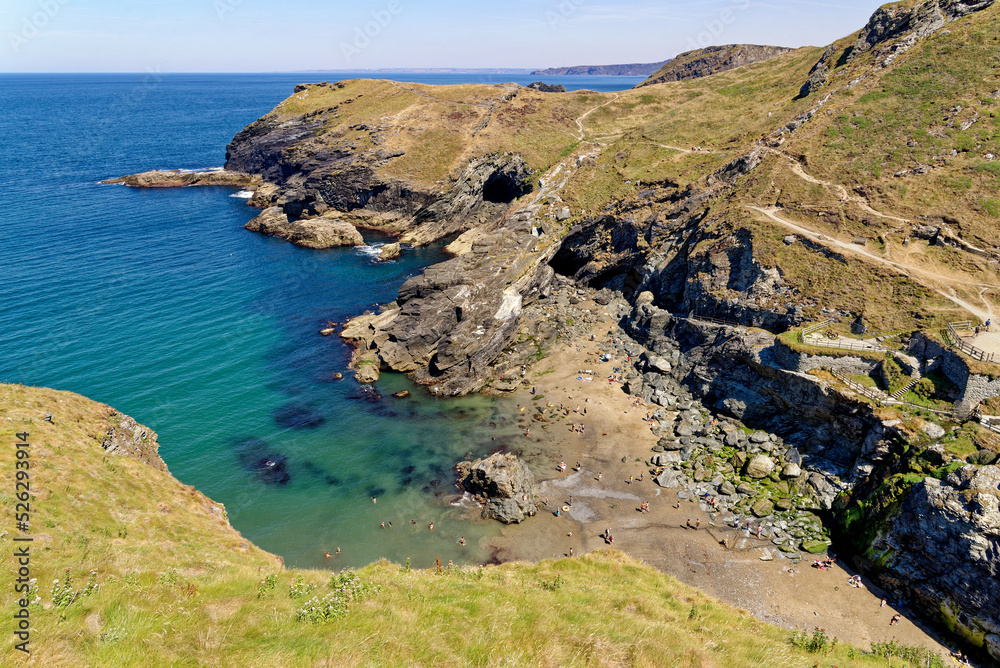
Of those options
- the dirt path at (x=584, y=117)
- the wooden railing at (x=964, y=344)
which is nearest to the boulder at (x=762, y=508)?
the wooden railing at (x=964, y=344)

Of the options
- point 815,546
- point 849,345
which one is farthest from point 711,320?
point 815,546

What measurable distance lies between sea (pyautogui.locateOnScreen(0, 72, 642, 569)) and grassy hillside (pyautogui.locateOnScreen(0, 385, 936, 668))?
12691mm

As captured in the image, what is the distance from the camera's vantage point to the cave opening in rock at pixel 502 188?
10044cm

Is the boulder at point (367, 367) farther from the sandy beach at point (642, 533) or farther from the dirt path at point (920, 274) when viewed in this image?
the dirt path at point (920, 274)

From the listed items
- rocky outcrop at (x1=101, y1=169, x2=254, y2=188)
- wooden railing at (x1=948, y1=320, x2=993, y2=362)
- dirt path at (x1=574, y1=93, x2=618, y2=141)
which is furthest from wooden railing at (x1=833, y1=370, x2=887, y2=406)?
rocky outcrop at (x1=101, y1=169, x2=254, y2=188)

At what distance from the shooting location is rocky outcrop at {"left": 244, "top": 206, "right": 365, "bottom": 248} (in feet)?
295

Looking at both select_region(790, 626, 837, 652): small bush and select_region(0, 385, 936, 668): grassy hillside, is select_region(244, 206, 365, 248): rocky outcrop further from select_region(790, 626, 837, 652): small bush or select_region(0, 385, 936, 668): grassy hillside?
select_region(790, 626, 837, 652): small bush

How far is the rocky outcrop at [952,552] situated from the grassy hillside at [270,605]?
1163 cm

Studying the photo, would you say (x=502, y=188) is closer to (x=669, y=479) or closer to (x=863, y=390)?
(x=669, y=479)

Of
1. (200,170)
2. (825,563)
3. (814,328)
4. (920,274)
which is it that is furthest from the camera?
(200,170)

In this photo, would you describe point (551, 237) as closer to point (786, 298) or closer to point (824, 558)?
point (786, 298)

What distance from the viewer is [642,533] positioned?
34.8 metres

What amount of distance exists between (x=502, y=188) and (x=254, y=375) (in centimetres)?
7097

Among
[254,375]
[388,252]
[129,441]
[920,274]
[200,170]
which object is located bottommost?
[254,375]
